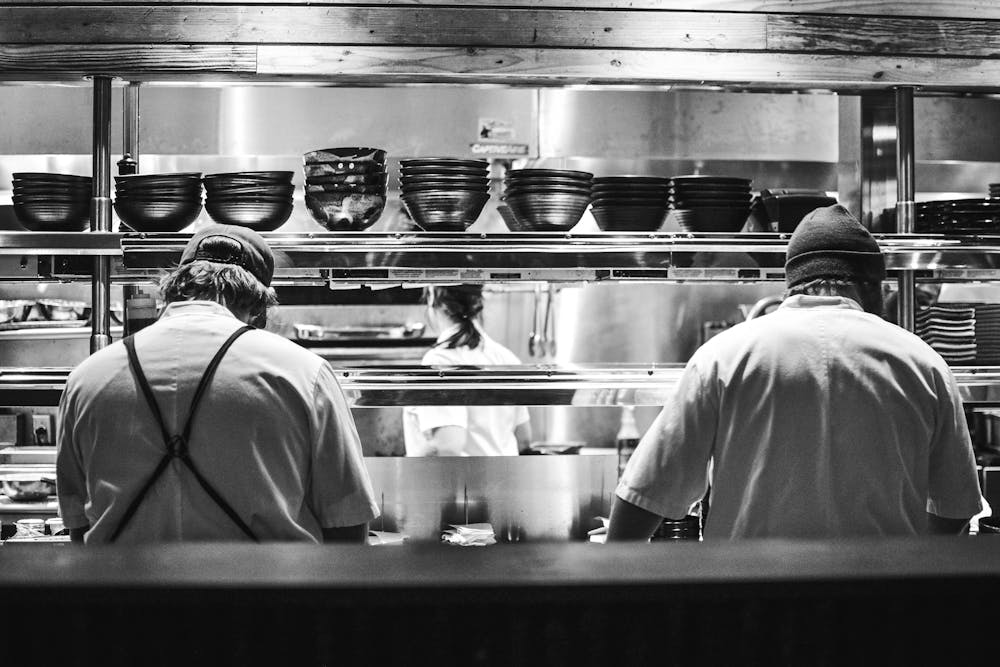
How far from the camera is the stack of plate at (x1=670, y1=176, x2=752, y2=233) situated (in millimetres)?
2727

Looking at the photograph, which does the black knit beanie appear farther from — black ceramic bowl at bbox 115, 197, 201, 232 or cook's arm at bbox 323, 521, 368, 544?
black ceramic bowl at bbox 115, 197, 201, 232

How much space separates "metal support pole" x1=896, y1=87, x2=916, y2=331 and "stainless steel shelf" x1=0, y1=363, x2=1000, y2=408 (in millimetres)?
241

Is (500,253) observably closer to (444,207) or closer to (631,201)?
(444,207)

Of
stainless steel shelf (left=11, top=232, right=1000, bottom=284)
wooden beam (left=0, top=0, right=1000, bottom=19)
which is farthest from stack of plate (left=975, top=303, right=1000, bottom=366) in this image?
wooden beam (left=0, top=0, right=1000, bottom=19)

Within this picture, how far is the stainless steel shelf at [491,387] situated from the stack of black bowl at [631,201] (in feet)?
1.38

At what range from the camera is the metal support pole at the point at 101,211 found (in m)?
2.78

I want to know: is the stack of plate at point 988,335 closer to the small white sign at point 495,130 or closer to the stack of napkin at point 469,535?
the stack of napkin at point 469,535

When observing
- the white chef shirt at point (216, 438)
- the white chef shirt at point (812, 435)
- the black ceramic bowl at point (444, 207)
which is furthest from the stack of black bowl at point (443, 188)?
the white chef shirt at point (812, 435)

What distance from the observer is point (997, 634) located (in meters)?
1.19

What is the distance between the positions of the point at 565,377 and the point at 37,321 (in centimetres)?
312

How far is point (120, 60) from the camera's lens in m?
2.93

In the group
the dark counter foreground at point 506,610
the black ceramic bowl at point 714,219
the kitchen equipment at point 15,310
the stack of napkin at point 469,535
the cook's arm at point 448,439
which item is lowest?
the stack of napkin at point 469,535

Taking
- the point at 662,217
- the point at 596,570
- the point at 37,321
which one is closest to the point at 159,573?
the point at 596,570

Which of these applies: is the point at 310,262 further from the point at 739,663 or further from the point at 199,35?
the point at 739,663
